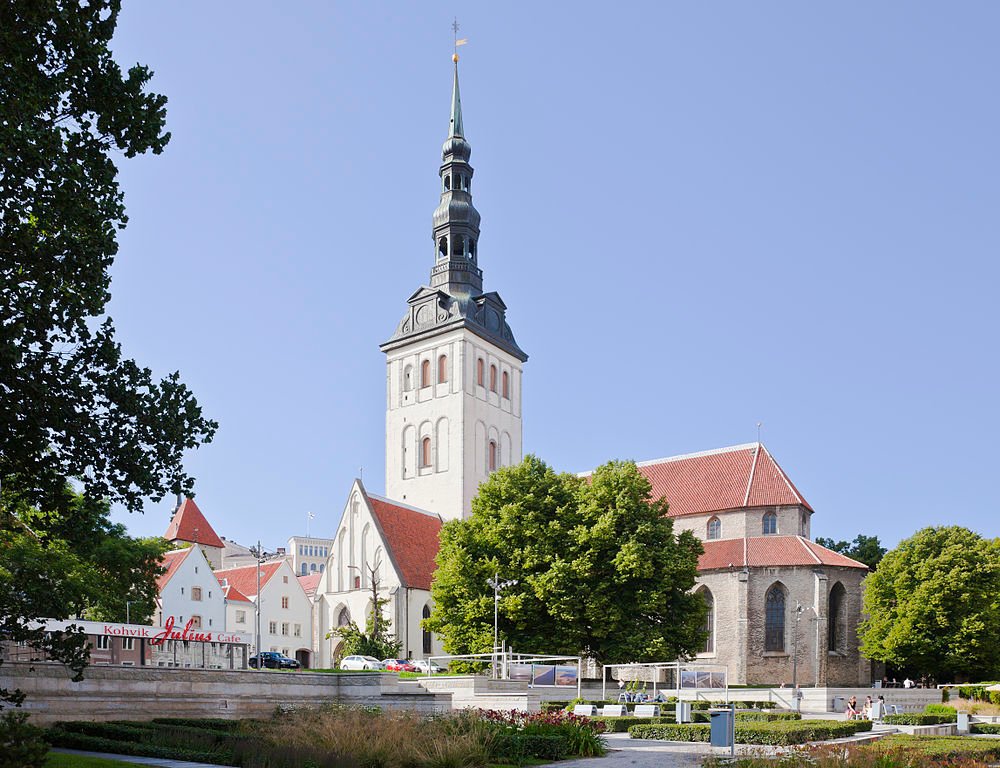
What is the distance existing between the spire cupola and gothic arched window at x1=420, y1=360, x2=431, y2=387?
526 cm

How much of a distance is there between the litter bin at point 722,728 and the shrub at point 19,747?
13.7 metres

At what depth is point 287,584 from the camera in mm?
75812

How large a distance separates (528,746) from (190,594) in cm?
5057

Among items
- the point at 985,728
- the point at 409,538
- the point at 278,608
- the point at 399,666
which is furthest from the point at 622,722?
the point at 278,608

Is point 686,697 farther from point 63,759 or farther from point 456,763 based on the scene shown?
point 63,759

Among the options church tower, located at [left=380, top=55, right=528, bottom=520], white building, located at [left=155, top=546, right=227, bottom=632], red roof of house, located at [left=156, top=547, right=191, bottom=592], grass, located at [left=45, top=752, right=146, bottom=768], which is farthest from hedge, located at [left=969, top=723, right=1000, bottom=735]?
red roof of house, located at [left=156, top=547, right=191, bottom=592]

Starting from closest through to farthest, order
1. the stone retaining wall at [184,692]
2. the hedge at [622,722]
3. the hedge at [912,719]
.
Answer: the stone retaining wall at [184,692] < the hedge at [622,722] < the hedge at [912,719]

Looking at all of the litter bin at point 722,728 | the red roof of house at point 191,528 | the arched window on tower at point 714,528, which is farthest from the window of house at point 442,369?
the litter bin at point 722,728

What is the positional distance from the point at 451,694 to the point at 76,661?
1812 centimetres

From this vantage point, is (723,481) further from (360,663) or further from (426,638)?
(360,663)

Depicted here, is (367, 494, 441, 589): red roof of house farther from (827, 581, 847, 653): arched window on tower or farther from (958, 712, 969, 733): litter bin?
(958, 712, 969, 733): litter bin

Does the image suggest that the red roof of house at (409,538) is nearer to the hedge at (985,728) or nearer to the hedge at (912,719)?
Result: the hedge at (912,719)

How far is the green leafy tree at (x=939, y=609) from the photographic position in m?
53.8

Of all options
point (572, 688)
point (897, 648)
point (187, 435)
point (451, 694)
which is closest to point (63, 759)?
point (187, 435)
